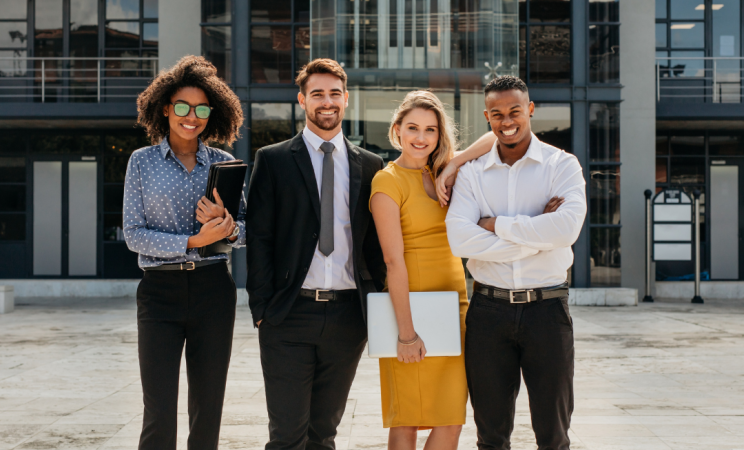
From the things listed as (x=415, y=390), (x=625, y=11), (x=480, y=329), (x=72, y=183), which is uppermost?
(x=625, y=11)

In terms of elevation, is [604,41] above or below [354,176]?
above

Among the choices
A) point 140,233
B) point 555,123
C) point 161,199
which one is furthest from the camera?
point 555,123

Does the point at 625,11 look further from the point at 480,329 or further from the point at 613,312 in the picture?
the point at 480,329

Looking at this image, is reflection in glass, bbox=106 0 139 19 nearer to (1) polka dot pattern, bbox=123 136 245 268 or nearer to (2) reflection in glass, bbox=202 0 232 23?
(2) reflection in glass, bbox=202 0 232 23

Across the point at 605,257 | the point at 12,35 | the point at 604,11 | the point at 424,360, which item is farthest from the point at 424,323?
the point at 12,35

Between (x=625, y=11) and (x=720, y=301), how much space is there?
6922 millimetres

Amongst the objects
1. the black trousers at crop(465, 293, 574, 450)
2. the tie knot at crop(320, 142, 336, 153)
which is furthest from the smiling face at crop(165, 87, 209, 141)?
the black trousers at crop(465, 293, 574, 450)

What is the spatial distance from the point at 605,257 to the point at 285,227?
11758 millimetres

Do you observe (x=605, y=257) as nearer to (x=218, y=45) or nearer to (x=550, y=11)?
(x=550, y=11)

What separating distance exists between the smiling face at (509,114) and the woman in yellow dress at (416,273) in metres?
0.24

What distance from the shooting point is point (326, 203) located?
3.22 meters

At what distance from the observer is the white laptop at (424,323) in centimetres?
301

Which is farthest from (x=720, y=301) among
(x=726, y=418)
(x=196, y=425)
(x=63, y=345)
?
(x=196, y=425)

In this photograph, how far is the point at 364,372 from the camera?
7012 millimetres
